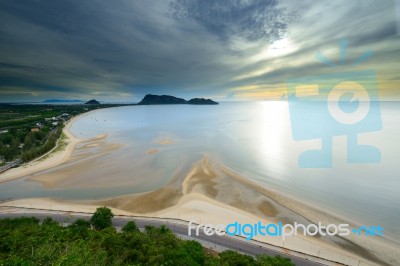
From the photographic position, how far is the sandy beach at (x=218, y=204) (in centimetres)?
2759

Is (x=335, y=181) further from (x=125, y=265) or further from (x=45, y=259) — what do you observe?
(x=45, y=259)

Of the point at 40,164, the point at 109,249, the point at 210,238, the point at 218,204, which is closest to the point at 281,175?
the point at 218,204

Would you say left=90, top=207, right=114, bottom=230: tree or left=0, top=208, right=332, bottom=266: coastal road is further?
left=90, top=207, right=114, bottom=230: tree

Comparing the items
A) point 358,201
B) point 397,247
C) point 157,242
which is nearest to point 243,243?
point 157,242

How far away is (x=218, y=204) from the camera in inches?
1508

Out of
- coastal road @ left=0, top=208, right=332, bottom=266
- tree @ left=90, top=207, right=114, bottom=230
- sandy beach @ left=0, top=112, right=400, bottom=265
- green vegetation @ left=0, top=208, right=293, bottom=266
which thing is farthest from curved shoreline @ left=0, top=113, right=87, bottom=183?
green vegetation @ left=0, top=208, right=293, bottom=266

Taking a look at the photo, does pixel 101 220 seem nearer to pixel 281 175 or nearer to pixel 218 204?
pixel 218 204

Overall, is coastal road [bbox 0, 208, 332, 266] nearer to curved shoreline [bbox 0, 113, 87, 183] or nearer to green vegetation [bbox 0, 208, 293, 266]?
green vegetation [bbox 0, 208, 293, 266]

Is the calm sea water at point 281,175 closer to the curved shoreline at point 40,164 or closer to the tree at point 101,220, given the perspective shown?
the curved shoreline at point 40,164

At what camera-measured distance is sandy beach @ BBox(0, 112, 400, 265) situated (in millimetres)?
27594

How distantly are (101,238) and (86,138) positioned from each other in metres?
81.8

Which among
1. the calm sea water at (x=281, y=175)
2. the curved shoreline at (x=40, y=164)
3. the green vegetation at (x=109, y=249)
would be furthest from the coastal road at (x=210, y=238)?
the curved shoreline at (x=40, y=164)

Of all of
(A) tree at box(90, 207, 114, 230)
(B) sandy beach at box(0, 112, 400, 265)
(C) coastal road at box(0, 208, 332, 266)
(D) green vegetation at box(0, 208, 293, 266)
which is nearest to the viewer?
(D) green vegetation at box(0, 208, 293, 266)

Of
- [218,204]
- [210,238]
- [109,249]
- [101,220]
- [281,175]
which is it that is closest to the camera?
[109,249]
